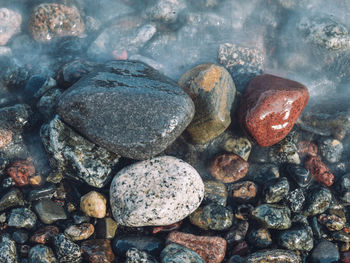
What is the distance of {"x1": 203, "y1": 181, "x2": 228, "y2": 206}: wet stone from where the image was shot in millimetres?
4102

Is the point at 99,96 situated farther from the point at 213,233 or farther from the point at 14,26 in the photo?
the point at 14,26

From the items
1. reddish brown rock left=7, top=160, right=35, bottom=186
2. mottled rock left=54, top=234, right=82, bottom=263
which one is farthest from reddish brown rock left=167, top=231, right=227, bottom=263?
reddish brown rock left=7, top=160, right=35, bottom=186

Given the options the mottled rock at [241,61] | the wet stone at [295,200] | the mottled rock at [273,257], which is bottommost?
the mottled rock at [273,257]

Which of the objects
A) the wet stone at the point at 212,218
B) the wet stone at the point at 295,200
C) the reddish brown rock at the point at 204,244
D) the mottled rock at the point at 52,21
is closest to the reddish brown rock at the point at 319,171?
the wet stone at the point at 295,200

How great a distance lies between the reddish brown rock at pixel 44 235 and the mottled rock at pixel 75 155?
71 cm

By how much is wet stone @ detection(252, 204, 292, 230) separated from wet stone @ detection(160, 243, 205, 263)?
1.03m

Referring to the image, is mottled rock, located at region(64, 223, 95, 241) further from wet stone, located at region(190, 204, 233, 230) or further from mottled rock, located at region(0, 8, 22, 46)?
mottled rock, located at region(0, 8, 22, 46)

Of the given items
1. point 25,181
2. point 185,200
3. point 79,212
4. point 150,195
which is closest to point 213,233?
point 185,200

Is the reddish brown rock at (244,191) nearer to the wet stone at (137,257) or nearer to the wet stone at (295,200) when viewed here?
the wet stone at (295,200)

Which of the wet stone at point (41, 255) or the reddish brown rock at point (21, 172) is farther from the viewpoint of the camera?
the reddish brown rock at point (21, 172)

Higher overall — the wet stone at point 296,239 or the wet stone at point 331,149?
the wet stone at point 331,149

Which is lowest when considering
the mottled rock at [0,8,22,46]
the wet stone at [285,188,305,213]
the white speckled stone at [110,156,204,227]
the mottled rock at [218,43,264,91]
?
the wet stone at [285,188,305,213]

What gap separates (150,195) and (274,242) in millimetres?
1805

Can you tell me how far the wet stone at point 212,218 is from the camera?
151 inches
